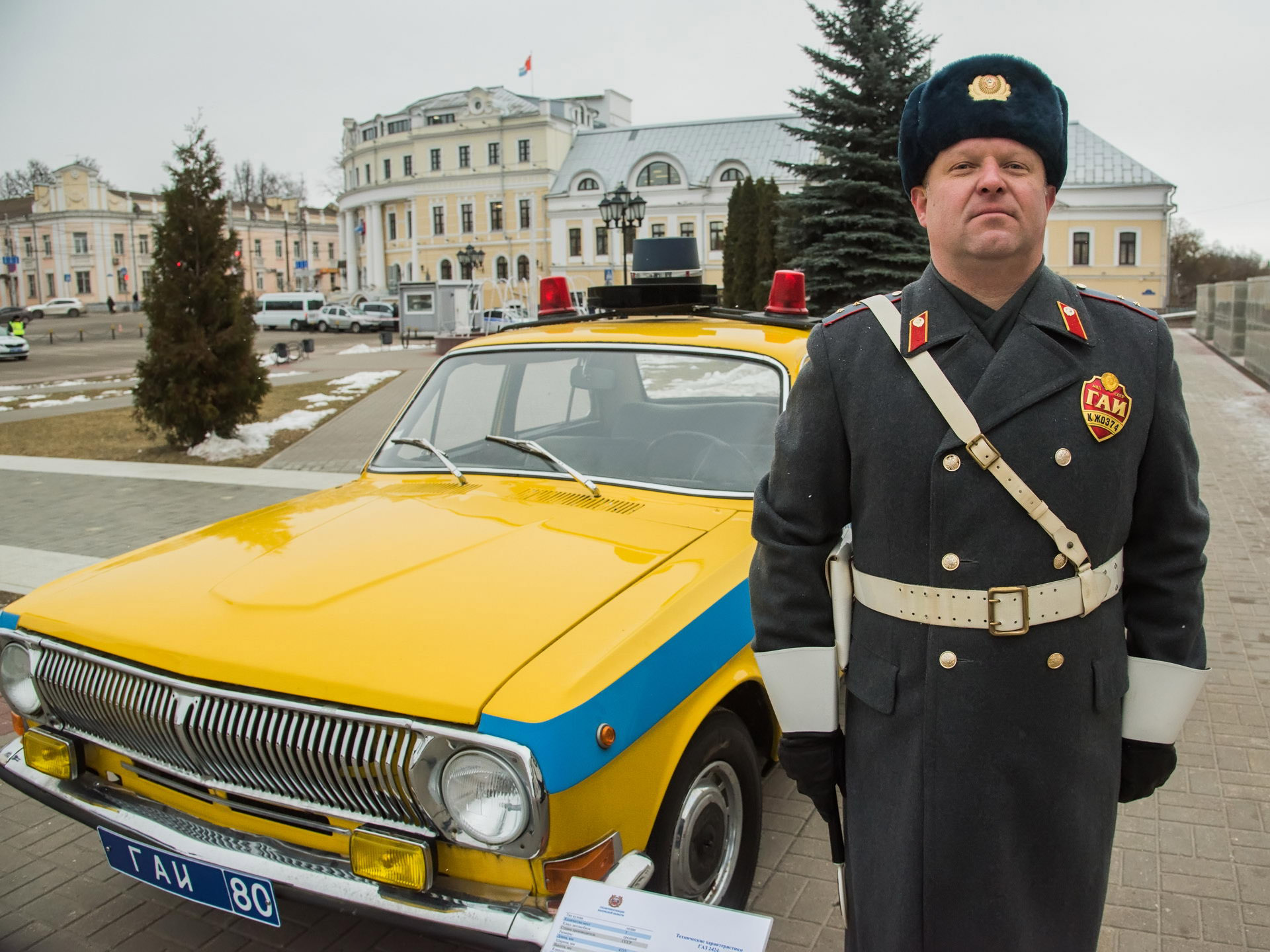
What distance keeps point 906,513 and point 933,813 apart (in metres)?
0.54

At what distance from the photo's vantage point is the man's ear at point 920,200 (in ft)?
6.15

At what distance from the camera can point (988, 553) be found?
1731mm

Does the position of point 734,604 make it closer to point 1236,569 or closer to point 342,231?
point 1236,569

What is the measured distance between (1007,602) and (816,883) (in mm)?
1898

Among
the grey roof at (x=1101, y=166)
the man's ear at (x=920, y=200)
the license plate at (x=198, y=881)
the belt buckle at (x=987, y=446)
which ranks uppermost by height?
the grey roof at (x=1101, y=166)

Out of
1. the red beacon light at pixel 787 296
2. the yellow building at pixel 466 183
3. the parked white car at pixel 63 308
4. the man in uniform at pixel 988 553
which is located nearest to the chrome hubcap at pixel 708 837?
the man in uniform at pixel 988 553

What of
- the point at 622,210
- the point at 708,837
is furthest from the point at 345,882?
the point at 622,210

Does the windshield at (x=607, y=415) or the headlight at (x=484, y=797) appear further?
the windshield at (x=607, y=415)

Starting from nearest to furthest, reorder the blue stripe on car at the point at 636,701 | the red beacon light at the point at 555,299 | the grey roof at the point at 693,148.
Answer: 1. the blue stripe on car at the point at 636,701
2. the red beacon light at the point at 555,299
3. the grey roof at the point at 693,148

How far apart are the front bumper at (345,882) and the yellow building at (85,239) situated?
85.0 m

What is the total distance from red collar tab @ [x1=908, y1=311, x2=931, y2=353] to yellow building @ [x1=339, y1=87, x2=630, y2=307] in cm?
6678

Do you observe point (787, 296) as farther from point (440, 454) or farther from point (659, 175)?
point (659, 175)

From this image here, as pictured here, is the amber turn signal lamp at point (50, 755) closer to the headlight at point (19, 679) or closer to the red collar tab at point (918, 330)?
the headlight at point (19, 679)

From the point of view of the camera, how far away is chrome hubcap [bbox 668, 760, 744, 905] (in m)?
2.65
